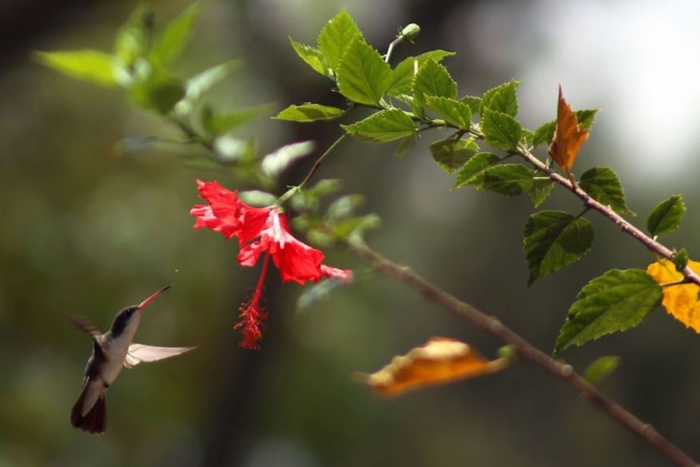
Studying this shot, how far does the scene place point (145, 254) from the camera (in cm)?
421

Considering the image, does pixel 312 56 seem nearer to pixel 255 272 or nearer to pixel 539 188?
pixel 539 188

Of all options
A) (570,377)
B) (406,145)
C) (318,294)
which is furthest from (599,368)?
(318,294)

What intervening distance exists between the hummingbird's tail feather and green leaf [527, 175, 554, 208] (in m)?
0.49

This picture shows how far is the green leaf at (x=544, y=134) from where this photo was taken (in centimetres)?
43

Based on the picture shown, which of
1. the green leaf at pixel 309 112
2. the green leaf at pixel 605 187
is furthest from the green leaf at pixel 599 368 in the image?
the green leaf at pixel 309 112

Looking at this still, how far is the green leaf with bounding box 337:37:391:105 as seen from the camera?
1.38 ft

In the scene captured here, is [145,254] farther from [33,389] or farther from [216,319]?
[33,389]

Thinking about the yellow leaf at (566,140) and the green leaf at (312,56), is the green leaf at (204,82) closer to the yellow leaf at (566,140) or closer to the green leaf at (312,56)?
the green leaf at (312,56)

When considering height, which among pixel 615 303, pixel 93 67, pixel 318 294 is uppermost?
pixel 615 303

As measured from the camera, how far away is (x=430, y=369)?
399 mm

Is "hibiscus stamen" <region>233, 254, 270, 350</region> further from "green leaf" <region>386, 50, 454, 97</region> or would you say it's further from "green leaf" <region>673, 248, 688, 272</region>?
"green leaf" <region>673, 248, 688, 272</region>

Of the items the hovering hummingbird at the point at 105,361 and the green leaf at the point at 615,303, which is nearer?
the green leaf at the point at 615,303

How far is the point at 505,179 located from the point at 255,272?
7.99 feet

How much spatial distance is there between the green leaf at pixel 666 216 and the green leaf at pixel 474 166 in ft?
0.29
